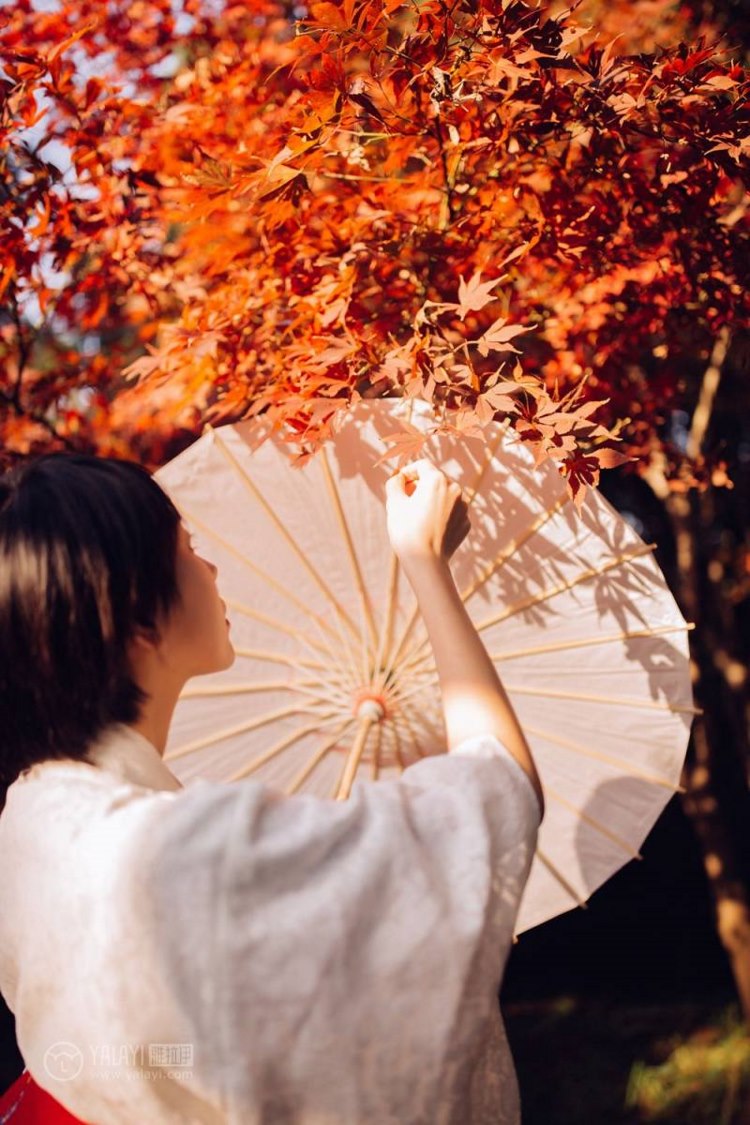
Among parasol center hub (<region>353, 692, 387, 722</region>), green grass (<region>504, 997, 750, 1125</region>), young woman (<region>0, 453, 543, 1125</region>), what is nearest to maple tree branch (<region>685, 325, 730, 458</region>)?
parasol center hub (<region>353, 692, 387, 722</region>)

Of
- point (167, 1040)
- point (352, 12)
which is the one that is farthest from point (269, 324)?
point (167, 1040)

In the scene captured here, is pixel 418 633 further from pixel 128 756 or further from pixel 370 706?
pixel 128 756

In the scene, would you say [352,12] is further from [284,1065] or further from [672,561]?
[672,561]

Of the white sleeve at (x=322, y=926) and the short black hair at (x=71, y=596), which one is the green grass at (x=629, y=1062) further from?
the short black hair at (x=71, y=596)

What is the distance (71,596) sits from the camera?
142 centimetres

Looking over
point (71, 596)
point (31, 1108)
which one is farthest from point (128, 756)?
point (31, 1108)

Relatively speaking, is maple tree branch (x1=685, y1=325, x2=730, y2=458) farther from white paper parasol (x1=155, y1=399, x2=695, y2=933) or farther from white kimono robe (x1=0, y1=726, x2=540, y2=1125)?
white kimono robe (x1=0, y1=726, x2=540, y2=1125)

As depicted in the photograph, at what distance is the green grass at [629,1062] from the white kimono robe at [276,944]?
435 centimetres

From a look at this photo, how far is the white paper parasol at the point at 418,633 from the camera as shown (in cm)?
198

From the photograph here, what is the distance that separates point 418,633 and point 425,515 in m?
0.64

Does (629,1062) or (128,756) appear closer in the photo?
(128,756)

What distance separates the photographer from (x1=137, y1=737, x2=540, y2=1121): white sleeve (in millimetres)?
1230

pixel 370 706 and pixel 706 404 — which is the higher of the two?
pixel 706 404

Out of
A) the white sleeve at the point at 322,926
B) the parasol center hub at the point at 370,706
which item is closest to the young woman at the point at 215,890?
the white sleeve at the point at 322,926
